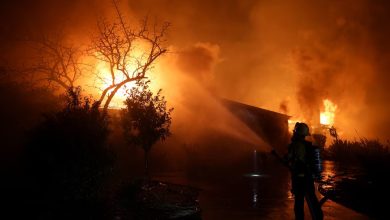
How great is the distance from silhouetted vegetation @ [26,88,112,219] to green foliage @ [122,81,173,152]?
443 centimetres

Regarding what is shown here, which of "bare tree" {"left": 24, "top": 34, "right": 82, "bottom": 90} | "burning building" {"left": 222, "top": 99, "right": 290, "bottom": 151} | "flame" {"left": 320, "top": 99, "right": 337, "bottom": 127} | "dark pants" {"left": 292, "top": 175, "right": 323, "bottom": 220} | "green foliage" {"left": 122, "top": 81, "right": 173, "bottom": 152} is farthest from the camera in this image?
"flame" {"left": 320, "top": 99, "right": 337, "bottom": 127}

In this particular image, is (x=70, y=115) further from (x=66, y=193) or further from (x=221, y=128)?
(x=221, y=128)

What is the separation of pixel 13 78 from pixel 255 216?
1820 cm

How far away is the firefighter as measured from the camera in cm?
738

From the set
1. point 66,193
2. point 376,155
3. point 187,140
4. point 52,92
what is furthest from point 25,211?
point 187,140

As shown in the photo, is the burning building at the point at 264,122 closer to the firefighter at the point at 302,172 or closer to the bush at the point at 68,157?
the bush at the point at 68,157

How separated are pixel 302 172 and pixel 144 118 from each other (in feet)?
33.0

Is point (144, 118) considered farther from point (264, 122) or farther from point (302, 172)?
point (264, 122)

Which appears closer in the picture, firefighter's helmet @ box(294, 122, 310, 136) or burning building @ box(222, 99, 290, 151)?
firefighter's helmet @ box(294, 122, 310, 136)

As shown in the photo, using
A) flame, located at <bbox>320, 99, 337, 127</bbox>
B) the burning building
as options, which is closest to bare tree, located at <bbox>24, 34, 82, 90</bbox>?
the burning building

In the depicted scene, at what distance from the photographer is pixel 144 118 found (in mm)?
16547

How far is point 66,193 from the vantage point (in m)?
11.0

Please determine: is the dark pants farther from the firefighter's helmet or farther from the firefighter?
the firefighter's helmet

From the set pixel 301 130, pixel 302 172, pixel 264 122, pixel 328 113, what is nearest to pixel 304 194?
pixel 302 172
